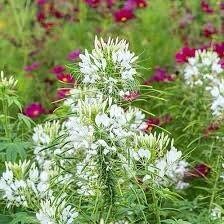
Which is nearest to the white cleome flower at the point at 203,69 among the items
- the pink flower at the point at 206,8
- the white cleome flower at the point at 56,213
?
the white cleome flower at the point at 56,213

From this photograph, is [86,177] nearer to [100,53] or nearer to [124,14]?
[100,53]

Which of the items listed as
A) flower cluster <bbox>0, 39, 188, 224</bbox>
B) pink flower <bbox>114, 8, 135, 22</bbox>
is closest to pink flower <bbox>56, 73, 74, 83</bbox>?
pink flower <bbox>114, 8, 135, 22</bbox>

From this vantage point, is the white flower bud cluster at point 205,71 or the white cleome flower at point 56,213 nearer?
the white cleome flower at point 56,213

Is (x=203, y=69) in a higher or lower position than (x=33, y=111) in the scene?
higher

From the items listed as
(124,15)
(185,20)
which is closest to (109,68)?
(124,15)

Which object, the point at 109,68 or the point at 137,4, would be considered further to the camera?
the point at 137,4

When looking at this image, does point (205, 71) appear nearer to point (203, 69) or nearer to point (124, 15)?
point (203, 69)

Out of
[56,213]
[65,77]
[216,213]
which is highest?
[56,213]

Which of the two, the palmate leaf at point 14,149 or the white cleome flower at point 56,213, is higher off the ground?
the white cleome flower at point 56,213

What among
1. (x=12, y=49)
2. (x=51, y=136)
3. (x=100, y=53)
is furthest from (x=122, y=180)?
(x=12, y=49)

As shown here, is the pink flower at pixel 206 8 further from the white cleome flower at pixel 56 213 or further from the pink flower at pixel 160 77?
the white cleome flower at pixel 56 213

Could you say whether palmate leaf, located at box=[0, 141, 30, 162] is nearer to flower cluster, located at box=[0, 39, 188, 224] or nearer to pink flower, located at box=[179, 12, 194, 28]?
flower cluster, located at box=[0, 39, 188, 224]
